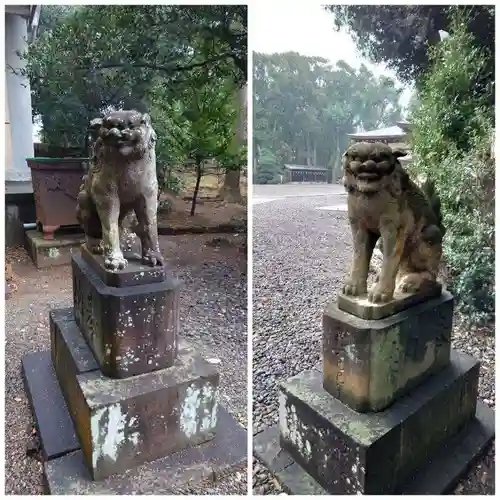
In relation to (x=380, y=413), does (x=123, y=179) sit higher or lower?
higher

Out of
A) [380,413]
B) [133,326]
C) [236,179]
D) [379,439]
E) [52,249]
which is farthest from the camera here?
[236,179]

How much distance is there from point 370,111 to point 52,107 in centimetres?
337

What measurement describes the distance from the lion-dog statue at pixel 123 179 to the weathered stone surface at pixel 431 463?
1022 millimetres

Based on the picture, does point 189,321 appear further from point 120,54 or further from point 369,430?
point 120,54

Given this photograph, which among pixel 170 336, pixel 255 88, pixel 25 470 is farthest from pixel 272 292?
pixel 25 470

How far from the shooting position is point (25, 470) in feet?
6.63

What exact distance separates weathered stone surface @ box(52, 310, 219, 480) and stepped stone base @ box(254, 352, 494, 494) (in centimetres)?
35

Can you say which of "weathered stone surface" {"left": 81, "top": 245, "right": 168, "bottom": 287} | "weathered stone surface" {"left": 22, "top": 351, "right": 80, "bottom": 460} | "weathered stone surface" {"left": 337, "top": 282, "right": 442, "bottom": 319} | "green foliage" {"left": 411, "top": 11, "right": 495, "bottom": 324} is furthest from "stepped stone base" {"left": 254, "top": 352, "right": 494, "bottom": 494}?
"green foliage" {"left": 411, "top": 11, "right": 495, "bottom": 324}

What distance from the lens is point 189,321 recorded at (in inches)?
142

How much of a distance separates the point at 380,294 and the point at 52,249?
396 cm

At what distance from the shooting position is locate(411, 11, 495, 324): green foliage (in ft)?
11.2

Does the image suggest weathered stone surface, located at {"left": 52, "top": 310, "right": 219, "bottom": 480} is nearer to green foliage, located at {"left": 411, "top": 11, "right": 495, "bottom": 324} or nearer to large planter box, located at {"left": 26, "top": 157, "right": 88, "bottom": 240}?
green foliage, located at {"left": 411, "top": 11, "right": 495, "bottom": 324}

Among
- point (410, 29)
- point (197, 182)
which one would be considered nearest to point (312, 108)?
point (410, 29)

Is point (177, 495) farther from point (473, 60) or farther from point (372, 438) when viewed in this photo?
point (473, 60)
